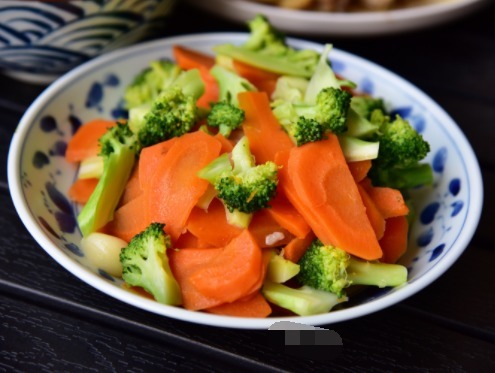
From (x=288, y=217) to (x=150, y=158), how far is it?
1.19 feet

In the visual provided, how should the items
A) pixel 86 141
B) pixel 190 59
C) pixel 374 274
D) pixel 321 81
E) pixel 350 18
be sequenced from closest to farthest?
1. pixel 374 274
2. pixel 321 81
3. pixel 86 141
4. pixel 190 59
5. pixel 350 18

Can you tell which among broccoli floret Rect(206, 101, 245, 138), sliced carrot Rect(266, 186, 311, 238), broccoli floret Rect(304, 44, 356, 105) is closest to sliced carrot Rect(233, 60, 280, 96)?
broccoli floret Rect(304, 44, 356, 105)

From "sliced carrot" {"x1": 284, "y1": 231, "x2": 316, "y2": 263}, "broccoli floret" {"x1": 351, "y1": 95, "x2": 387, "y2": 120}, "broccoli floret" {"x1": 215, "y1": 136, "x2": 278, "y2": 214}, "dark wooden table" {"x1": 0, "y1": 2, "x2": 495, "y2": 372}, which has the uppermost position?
"broccoli floret" {"x1": 215, "y1": 136, "x2": 278, "y2": 214}

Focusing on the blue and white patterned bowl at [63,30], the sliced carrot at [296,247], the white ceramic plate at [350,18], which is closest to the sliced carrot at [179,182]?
the sliced carrot at [296,247]

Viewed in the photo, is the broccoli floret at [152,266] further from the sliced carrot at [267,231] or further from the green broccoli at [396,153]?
the green broccoli at [396,153]

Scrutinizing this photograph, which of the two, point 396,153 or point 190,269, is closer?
point 190,269

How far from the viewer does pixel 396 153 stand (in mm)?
1563

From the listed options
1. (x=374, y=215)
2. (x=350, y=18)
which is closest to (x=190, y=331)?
(x=374, y=215)

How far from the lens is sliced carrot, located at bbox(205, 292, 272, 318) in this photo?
4.35ft

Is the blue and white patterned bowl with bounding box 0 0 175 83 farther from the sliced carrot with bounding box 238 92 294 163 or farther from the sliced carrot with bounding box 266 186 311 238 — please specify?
the sliced carrot with bounding box 266 186 311 238

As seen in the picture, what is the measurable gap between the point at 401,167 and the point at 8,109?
1.33 metres

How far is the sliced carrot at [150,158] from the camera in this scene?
1475 millimetres

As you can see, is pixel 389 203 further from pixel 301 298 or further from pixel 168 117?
pixel 168 117

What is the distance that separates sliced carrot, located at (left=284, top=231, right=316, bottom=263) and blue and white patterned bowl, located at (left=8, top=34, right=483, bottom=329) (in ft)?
0.53
